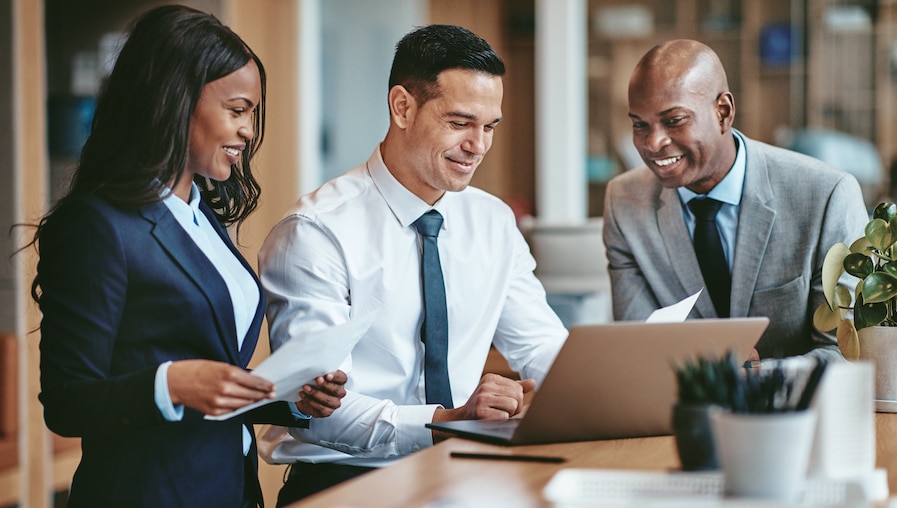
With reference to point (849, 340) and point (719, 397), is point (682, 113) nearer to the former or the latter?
point (849, 340)

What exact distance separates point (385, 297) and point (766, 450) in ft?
3.39

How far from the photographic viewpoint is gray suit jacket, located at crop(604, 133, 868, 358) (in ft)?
6.79

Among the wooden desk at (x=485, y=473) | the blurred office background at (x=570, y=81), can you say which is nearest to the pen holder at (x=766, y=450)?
the wooden desk at (x=485, y=473)

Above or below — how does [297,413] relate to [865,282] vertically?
below

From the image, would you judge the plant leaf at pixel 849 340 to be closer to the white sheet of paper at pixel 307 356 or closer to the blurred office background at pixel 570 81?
the white sheet of paper at pixel 307 356

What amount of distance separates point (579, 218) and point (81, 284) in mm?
4135

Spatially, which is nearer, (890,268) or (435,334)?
(890,268)

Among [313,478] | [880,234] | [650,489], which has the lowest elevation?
[313,478]

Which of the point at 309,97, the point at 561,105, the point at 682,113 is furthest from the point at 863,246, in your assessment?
the point at 309,97

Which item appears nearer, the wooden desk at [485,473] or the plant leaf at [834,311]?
the wooden desk at [485,473]

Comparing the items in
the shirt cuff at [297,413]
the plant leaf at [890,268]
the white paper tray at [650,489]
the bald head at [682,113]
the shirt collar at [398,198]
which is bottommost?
the shirt cuff at [297,413]

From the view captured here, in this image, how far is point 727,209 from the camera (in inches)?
85.8

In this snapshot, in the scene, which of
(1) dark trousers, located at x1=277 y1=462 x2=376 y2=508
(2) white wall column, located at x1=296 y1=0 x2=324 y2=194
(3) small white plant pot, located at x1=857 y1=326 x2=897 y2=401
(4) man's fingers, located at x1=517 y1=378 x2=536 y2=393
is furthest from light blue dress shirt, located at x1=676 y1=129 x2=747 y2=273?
(2) white wall column, located at x1=296 y1=0 x2=324 y2=194

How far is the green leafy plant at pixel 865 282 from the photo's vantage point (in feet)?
5.24
